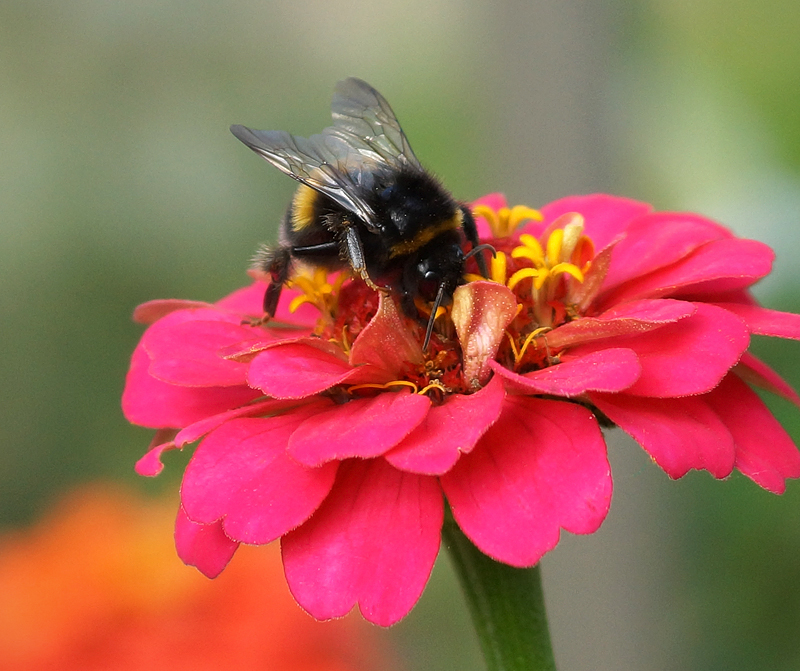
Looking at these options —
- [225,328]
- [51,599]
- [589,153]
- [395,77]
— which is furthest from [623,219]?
[395,77]

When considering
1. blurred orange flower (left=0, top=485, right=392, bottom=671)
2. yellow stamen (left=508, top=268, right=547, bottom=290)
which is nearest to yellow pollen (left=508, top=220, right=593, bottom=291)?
yellow stamen (left=508, top=268, right=547, bottom=290)

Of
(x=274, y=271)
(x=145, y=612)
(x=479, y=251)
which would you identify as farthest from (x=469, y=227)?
(x=145, y=612)

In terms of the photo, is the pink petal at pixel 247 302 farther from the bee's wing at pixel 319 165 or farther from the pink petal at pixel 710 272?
the pink petal at pixel 710 272

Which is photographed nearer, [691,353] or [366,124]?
[691,353]

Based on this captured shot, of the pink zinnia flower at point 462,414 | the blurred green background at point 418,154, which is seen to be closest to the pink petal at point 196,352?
the pink zinnia flower at point 462,414

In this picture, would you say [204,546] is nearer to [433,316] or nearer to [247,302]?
[433,316]

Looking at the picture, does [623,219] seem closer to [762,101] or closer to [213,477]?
[213,477]
